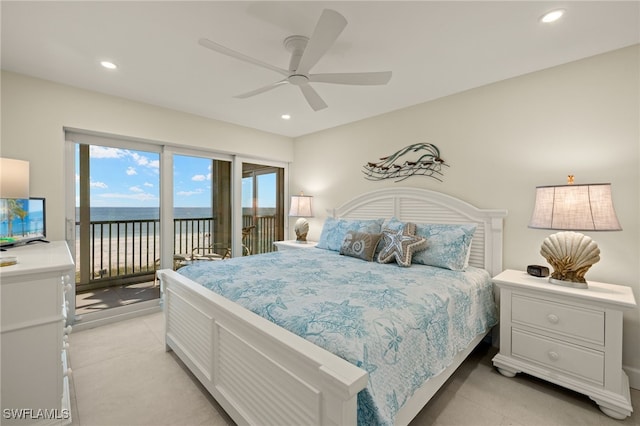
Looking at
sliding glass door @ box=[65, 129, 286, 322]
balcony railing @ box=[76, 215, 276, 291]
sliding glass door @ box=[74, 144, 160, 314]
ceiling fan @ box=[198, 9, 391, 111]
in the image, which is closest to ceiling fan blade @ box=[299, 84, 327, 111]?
ceiling fan @ box=[198, 9, 391, 111]

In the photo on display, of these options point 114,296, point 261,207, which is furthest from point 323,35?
point 114,296

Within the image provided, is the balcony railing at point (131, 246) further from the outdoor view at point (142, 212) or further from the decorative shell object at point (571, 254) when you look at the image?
the decorative shell object at point (571, 254)

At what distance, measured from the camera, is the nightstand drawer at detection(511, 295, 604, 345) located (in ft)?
6.08

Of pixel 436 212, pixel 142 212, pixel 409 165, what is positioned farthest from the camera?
pixel 142 212

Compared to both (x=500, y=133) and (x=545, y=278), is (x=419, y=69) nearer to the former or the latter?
(x=500, y=133)

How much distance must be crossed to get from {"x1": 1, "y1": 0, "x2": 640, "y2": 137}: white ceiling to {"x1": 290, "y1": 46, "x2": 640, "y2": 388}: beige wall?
0.18 meters

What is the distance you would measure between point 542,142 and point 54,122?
4494 millimetres

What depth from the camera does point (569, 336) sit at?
1.94 m

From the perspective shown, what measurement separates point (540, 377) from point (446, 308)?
3.21 ft

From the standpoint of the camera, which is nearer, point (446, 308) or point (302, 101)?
point (446, 308)

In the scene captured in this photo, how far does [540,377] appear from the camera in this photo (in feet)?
6.60

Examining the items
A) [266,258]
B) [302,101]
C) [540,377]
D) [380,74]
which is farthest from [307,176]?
[540,377]

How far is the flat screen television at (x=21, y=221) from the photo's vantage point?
6.88 feet

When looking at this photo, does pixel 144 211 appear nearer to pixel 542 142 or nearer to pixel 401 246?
pixel 401 246
